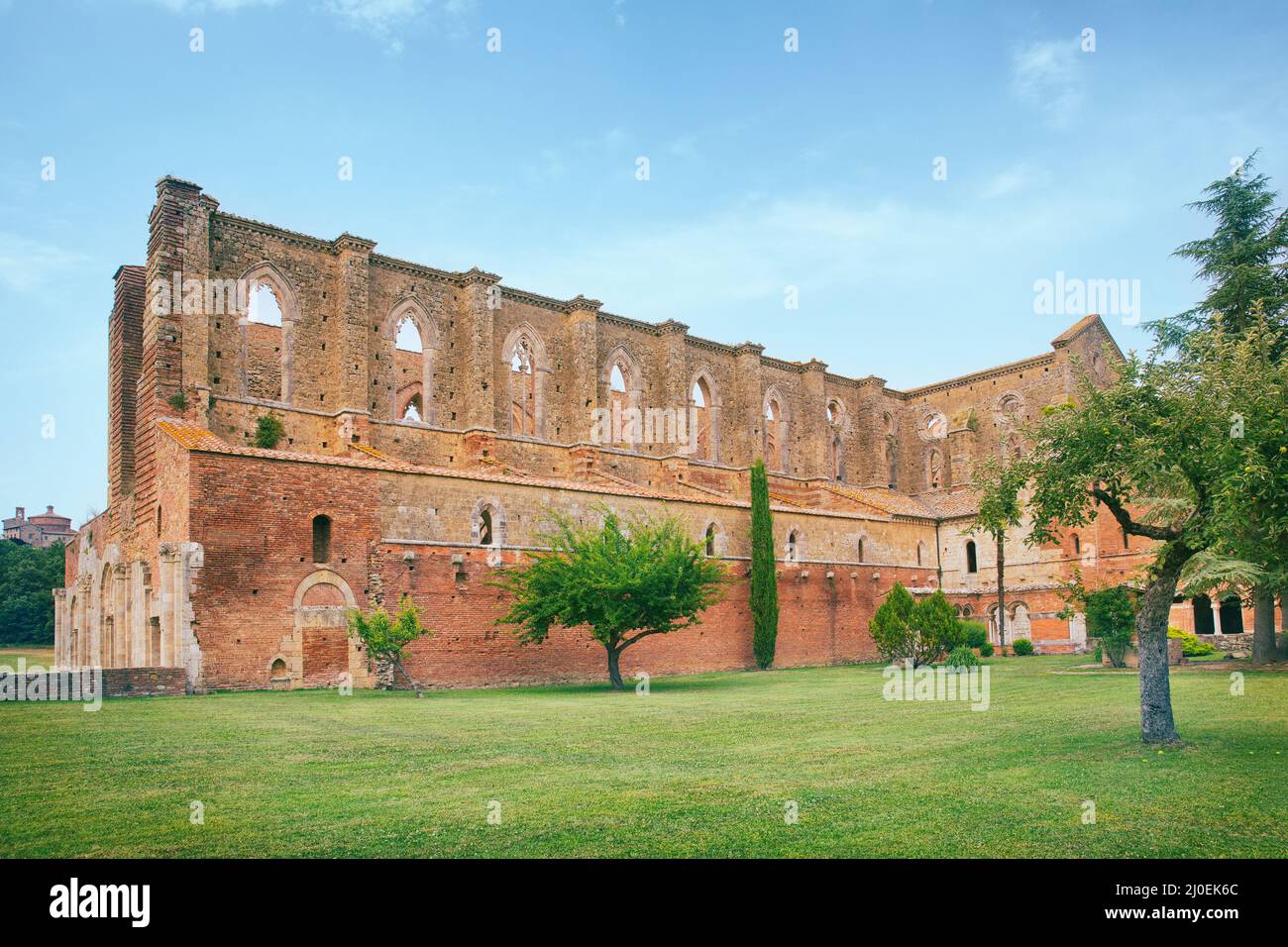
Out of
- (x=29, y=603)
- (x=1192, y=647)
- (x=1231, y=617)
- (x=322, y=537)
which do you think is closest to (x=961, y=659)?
(x=1192, y=647)

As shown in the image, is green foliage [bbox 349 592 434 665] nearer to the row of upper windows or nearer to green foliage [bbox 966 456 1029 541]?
the row of upper windows

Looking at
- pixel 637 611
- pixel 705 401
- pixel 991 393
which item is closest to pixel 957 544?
pixel 991 393

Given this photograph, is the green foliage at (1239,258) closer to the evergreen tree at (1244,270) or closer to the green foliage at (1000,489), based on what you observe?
the evergreen tree at (1244,270)

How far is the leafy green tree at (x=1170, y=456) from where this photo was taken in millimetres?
10945

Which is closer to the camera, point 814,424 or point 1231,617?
point 1231,617

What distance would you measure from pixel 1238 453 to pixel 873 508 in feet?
102

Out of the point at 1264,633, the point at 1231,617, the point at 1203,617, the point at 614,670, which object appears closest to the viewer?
the point at 1264,633

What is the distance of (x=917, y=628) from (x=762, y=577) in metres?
7.74

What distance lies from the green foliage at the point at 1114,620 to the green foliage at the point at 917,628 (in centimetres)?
394

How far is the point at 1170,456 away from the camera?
11.5 metres

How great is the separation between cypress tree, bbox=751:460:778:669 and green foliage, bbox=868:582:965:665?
243 inches

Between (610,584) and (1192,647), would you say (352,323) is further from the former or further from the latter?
(1192,647)

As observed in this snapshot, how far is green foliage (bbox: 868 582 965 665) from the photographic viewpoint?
2650 cm
